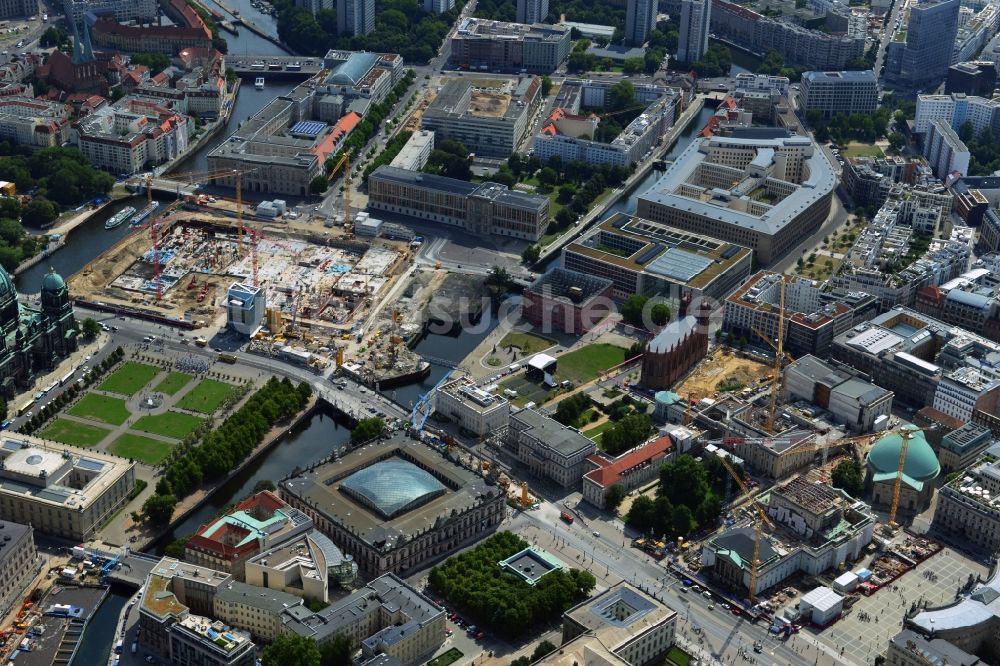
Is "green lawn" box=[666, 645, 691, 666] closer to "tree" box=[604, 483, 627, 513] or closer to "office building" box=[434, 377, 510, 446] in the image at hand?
"tree" box=[604, 483, 627, 513]

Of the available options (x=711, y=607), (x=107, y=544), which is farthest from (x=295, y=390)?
(x=711, y=607)

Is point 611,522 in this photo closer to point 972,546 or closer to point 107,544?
point 972,546

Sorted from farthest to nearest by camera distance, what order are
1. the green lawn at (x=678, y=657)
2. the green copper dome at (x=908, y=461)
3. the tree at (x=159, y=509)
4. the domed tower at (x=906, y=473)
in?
1. the green copper dome at (x=908, y=461)
2. the domed tower at (x=906, y=473)
3. the tree at (x=159, y=509)
4. the green lawn at (x=678, y=657)

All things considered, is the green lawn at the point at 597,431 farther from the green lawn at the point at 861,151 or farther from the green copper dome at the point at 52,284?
the green lawn at the point at 861,151

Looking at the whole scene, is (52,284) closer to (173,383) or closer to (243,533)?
(173,383)

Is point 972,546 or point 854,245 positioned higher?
point 854,245

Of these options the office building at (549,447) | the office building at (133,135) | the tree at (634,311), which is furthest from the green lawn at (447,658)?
the office building at (133,135)
